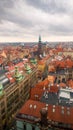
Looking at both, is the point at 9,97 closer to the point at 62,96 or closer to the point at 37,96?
the point at 37,96

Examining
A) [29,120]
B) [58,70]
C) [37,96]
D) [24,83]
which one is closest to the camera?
[29,120]

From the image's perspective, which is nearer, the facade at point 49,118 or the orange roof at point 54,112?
the facade at point 49,118

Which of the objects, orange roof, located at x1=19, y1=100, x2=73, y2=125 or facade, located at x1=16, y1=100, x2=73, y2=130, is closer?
facade, located at x1=16, y1=100, x2=73, y2=130

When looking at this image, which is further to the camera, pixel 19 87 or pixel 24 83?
pixel 24 83

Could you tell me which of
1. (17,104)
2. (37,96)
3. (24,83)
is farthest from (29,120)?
(24,83)

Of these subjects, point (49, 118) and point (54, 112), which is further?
point (54, 112)

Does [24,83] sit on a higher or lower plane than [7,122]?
higher

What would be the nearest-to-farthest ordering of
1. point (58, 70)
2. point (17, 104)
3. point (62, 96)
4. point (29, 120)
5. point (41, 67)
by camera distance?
point (29, 120) → point (62, 96) → point (17, 104) → point (58, 70) → point (41, 67)

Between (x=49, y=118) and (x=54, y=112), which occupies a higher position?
(x=54, y=112)

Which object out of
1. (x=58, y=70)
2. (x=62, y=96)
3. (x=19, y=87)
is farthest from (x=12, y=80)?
(x=58, y=70)

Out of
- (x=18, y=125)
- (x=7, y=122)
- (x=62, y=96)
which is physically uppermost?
(x=62, y=96)
